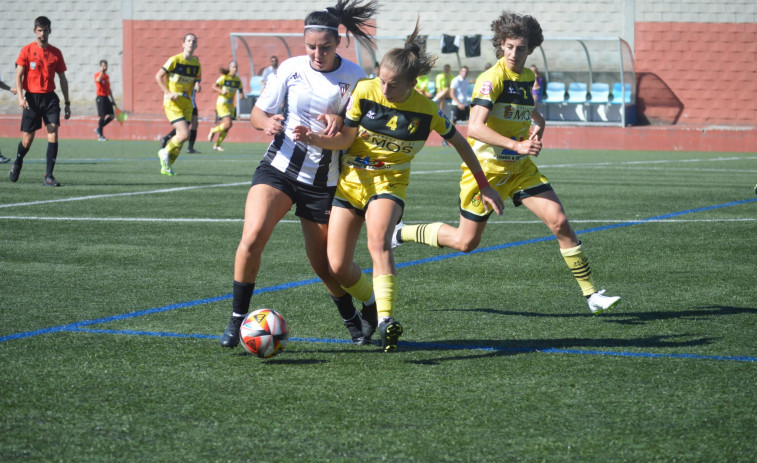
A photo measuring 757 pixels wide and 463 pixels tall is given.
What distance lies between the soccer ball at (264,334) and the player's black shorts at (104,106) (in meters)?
30.4

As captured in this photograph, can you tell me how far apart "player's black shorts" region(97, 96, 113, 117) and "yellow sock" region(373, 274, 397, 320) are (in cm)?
3037

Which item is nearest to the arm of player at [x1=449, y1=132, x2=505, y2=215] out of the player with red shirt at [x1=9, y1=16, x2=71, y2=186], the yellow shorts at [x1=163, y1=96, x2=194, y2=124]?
the player with red shirt at [x1=9, y1=16, x2=71, y2=186]

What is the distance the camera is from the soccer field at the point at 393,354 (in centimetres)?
375

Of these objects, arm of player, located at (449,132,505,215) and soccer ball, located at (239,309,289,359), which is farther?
arm of player, located at (449,132,505,215)

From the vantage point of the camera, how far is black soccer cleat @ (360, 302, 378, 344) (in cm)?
564

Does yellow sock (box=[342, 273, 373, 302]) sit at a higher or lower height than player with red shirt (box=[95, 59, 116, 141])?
higher

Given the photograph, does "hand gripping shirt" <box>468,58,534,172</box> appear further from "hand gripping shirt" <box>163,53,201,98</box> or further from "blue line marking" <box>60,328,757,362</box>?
"hand gripping shirt" <box>163,53,201,98</box>

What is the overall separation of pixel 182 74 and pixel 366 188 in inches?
562

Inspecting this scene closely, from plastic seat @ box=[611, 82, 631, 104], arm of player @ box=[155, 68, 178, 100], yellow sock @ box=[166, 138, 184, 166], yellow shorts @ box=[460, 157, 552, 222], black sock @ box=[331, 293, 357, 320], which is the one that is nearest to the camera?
black sock @ box=[331, 293, 357, 320]

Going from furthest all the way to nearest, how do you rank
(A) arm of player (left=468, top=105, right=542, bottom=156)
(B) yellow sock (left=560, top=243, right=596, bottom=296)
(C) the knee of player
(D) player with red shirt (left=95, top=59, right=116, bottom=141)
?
(D) player with red shirt (left=95, top=59, right=116, bottom=141)
(C) the knee of player
(B) yellow sock (left=560, top=243, right=596, bottom=296)
(A) arm of player (left=468, top=105, right=542, bottom=156)

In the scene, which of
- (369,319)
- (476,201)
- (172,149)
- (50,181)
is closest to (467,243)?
(476,201)

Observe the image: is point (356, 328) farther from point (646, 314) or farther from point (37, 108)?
point (37, 108)

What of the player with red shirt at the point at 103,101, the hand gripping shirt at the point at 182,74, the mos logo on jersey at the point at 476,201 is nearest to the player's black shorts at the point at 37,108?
the hand gripping shirt at the point at 182,74

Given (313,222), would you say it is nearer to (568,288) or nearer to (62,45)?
(568,288)
